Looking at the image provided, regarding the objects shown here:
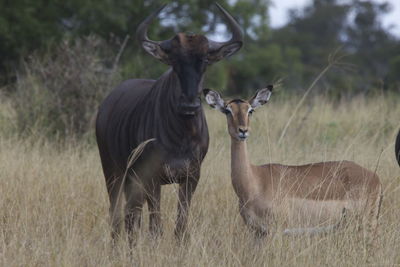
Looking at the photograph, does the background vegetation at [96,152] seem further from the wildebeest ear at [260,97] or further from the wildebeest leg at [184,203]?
the wildebeest ear at [260,97]

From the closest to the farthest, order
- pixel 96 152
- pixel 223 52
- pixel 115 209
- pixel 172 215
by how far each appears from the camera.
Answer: pixel 223 52 < pixel 115 209 < pixel 172 215 < pixel 96 152

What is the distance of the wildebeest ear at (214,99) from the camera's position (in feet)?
21.7

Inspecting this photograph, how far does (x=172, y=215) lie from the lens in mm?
7305

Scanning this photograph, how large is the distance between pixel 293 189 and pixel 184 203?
896 millimetres

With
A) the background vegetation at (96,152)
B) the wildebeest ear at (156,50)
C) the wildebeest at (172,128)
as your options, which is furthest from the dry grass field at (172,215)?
the wildebeest ear at (156,50)

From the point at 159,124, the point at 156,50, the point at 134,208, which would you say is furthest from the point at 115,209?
the point at 156,50

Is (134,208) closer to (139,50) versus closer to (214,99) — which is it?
(214,99)

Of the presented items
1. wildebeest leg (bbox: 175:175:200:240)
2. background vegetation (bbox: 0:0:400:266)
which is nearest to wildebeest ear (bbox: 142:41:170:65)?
wildebeest leg (bbox: 175:175:200:240)

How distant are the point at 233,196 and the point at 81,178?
1604mm

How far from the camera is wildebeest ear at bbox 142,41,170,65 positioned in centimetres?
653

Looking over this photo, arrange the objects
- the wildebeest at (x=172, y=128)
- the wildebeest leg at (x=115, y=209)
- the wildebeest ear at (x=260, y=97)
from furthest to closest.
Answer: the wildebeest leg at (x=115, y=209)
the wildebeest ear at (x=260, y=97)
the wildebeest at (x=172, y=128)

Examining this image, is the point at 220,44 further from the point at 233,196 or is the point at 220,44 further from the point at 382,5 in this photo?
the point at 382,5

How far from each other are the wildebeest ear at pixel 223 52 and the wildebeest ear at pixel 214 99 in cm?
27

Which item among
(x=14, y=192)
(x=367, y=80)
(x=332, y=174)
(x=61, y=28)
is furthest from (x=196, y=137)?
(x=367, y=80)
